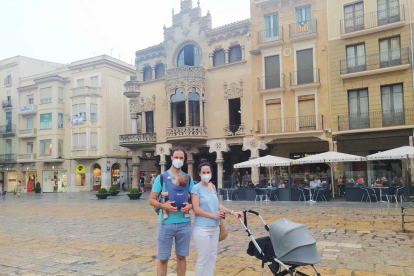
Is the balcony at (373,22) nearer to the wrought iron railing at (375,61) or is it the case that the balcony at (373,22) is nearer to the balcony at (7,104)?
the wrought iron railing at (375,61)

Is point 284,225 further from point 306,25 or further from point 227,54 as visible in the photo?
point 227,54

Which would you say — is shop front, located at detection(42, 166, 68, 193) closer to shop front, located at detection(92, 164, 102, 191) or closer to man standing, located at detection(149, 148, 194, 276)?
shop front, located at detection(92, 164, 102, 191)

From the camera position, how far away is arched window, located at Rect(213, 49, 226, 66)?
29141 millimetres

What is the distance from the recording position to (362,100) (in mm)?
23406

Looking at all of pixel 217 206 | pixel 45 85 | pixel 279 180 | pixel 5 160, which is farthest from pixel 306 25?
pixel 5 160

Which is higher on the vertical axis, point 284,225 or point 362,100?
point 362,100

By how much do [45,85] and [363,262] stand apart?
4168 cm

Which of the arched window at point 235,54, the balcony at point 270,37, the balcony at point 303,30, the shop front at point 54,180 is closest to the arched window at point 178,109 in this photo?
the arched window at point 235,54

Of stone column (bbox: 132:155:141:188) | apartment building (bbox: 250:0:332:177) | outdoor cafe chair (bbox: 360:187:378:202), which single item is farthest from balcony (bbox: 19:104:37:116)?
outdoor cafe chair (bbox: 360:187:378:202)

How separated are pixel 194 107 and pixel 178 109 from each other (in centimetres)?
213

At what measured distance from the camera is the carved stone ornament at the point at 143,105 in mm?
31884

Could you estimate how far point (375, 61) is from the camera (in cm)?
2272

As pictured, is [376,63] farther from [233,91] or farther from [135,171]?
[135,171]

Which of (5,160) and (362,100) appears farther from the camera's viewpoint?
(5,160)
